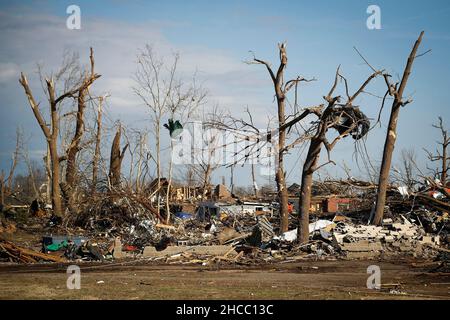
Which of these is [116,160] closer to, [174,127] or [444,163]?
[174,127]

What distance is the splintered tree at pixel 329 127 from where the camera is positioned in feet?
57.0

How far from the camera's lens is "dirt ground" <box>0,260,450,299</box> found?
33.7 feet

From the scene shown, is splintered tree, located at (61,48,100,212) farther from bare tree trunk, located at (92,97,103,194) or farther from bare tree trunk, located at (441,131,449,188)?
bare tree trunk, located at (441,131,449,188)

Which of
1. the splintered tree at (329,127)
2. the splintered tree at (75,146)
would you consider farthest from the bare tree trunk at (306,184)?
the splintered tree at (75,146)

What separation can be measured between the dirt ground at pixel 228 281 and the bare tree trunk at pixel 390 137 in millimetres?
5396

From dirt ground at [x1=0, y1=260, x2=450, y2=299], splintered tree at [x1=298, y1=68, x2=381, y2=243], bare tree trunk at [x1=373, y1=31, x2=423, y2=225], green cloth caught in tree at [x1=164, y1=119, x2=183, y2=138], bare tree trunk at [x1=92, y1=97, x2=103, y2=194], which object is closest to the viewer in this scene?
dirt ground at [x1=0, y1=260, x2=450, y2=299]

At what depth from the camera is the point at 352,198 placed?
25469mm

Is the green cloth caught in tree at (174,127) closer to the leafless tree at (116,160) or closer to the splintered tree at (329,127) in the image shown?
the leafless tree at (116,160)

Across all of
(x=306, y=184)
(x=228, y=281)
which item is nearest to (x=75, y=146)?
(x=306, y=184)

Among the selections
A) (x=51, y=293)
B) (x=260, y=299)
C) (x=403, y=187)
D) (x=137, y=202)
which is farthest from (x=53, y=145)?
(x=260, y=299)

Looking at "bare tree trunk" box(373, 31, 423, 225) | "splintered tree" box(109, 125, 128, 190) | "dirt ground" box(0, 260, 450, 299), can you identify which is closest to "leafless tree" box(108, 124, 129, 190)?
"splintered tree" box(109, 125, 128, 190)

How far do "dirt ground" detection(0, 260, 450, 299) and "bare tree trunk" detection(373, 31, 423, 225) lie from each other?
17.7 ft

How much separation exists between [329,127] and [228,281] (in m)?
7.16
